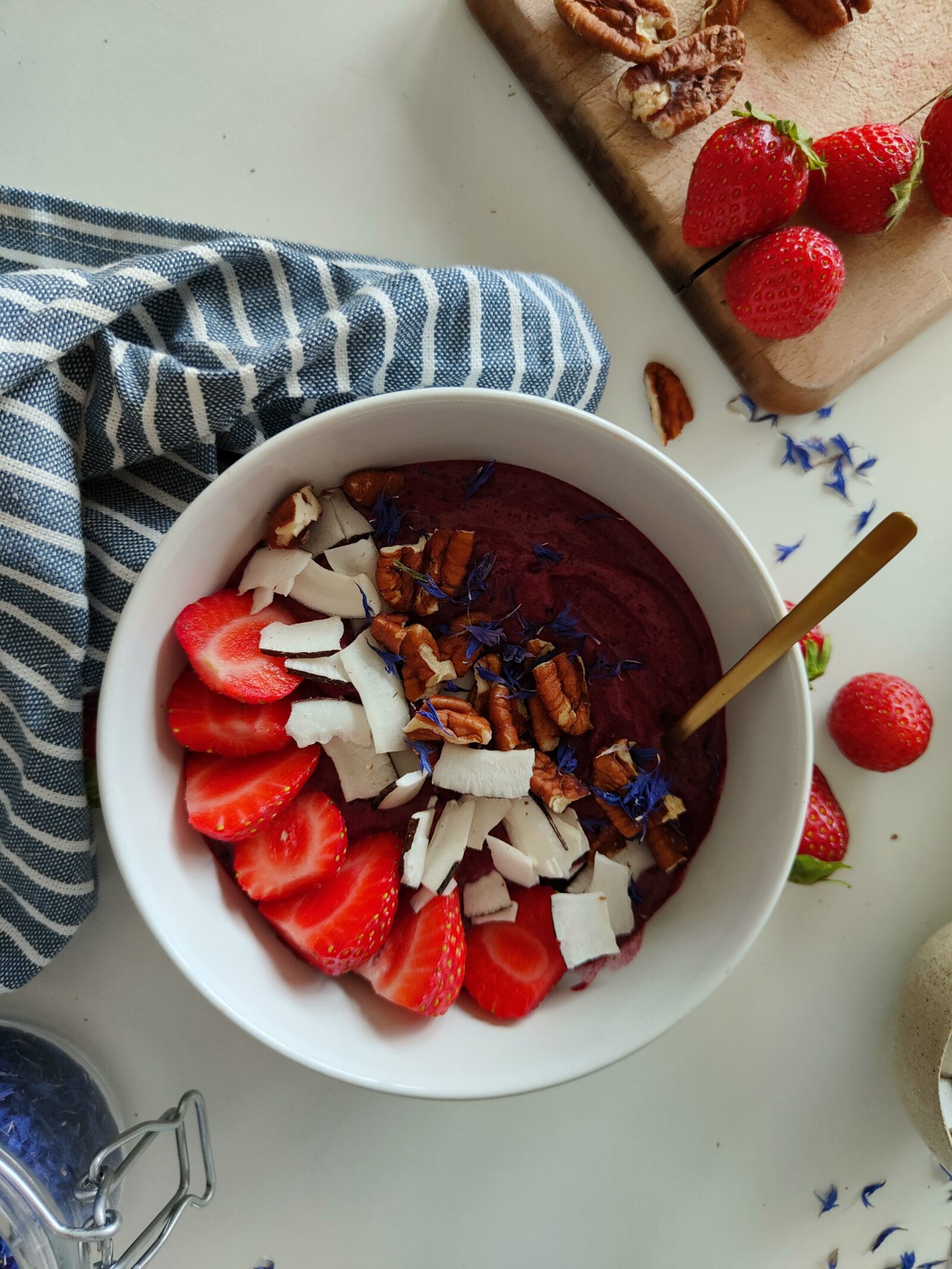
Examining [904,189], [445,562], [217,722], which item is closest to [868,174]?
[904,189]

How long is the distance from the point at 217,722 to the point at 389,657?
21cm

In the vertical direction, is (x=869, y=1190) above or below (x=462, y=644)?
below

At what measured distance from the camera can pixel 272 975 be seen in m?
1.00

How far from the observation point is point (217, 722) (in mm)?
985

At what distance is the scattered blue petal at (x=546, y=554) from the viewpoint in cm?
102

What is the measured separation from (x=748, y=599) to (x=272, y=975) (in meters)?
0.69

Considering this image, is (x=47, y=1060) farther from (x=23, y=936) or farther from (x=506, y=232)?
(x=506, y=232)

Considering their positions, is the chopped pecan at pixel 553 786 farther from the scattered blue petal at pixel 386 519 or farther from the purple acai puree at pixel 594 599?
the scattered blue petal at pixel 386 519

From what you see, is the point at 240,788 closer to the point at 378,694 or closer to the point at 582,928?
the point at 378,694

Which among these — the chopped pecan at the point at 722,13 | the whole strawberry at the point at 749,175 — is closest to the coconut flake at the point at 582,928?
the whole strawberry at the point at 749,175

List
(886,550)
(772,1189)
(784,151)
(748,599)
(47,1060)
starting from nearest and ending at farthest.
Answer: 1. (886,550)
2. (748,599)
3. (784,151)
4. (47,1060)
5. (772,1189)

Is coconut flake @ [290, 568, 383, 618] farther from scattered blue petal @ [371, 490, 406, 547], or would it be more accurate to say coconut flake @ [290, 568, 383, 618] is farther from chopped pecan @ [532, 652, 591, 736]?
chopped pecan @ [532, 652, 591, 736]

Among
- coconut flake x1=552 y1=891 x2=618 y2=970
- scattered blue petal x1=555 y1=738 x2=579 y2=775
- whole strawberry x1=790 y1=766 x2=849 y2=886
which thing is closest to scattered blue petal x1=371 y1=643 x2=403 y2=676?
scattered blue petal x1=555 y1=738 x2=579 y2=775

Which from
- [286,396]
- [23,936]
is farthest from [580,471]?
[23,936]
